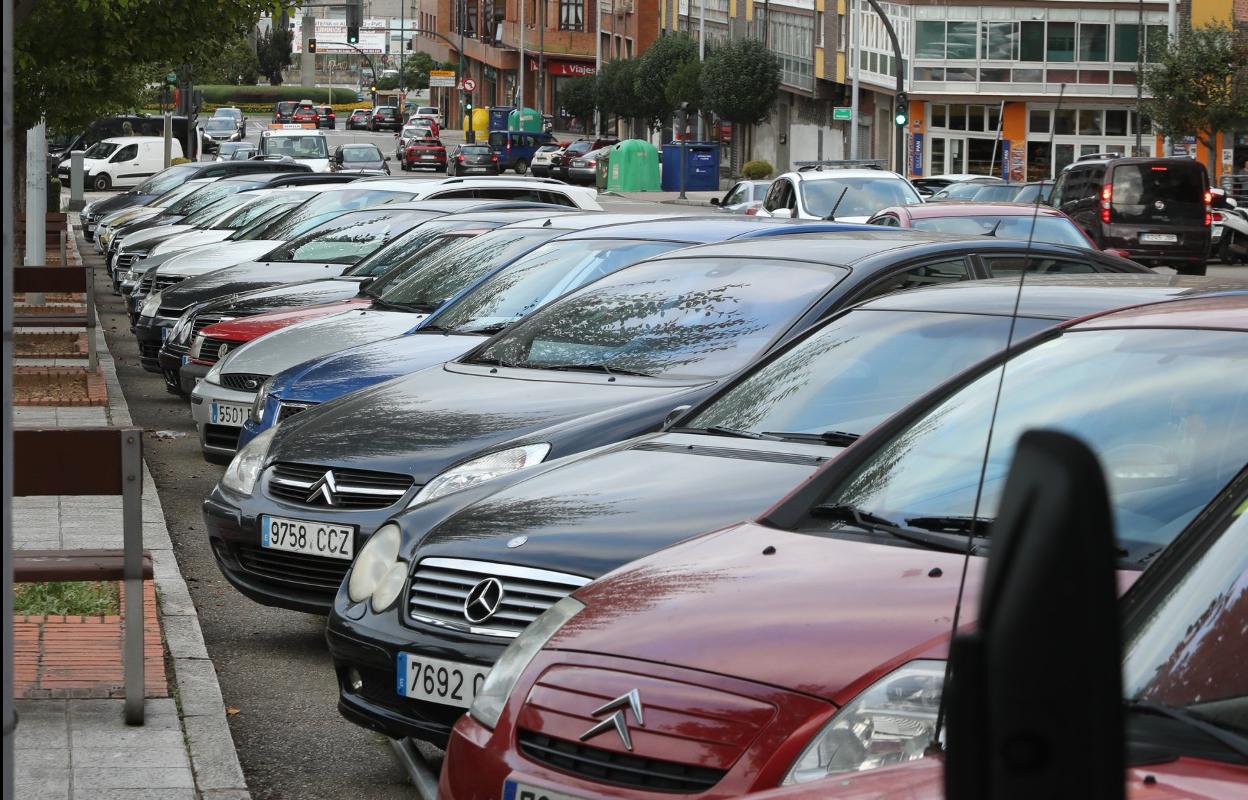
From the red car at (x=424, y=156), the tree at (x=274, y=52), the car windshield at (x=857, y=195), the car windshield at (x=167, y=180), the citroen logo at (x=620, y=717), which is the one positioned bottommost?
the citroen logo at (x=620, y=717)

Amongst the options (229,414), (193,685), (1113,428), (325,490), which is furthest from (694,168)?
(1113,428)

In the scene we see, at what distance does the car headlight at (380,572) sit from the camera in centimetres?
498

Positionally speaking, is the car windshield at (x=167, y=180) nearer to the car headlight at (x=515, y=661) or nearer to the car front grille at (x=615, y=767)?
the car headlight at (x=515, y=661)

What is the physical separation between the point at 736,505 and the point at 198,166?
3244 centimetres

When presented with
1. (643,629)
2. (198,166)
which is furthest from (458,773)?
(198,166)

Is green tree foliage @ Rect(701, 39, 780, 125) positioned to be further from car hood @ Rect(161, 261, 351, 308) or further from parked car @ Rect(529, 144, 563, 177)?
car hood @ Rect(161, 261, 351, 308)

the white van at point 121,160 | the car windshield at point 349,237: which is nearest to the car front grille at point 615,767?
the car windshield at point 349,237

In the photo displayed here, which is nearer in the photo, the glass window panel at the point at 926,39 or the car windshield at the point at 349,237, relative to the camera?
the car windshield at the point at 349,237

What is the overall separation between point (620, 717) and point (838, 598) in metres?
0.48

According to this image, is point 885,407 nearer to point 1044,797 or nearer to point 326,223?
point 1044,797

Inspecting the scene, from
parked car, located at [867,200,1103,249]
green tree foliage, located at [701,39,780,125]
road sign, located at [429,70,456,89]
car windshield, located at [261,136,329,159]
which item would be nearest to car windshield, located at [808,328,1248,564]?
parked car, located at [867,200,1103,249]

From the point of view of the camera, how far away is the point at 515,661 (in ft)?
12.2

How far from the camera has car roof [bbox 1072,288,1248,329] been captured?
3758 mm

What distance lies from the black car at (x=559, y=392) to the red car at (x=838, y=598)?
2.14 m
